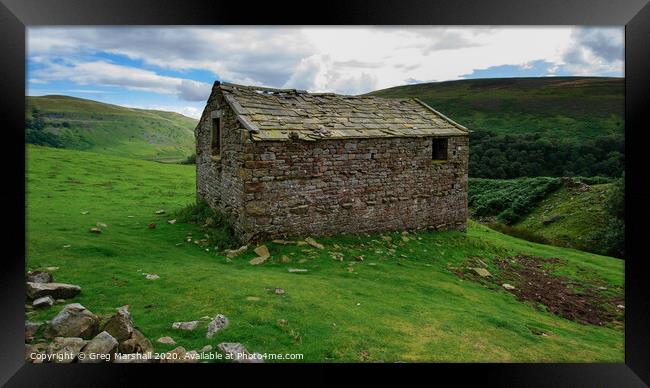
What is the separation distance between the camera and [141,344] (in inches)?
191

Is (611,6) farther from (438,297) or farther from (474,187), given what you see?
(474,187)

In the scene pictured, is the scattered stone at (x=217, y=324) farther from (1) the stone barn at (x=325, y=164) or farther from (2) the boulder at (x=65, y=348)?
(1) the stone barn at (x=325, y=164)

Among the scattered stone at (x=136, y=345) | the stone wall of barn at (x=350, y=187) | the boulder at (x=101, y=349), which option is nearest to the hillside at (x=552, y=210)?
the stone wall of barn at (x=350, y=187)

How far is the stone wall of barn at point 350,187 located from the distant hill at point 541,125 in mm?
10470

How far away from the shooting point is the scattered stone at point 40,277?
6.25m

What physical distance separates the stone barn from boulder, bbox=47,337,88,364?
4.60m

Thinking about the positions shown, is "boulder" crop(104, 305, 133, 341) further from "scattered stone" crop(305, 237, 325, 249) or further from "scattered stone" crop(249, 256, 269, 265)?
"scattered stone" crop(305, 237, 325, 249)

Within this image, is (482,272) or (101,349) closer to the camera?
(101,349)

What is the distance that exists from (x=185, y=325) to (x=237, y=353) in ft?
2.97

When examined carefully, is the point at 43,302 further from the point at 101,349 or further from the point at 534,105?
the point at 534,105

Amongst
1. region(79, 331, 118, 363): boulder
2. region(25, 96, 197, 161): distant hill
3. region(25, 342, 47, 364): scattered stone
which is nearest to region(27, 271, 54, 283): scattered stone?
region(25, 342, 47, 364): scattered stone

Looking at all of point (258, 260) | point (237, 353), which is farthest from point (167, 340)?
point (258, 260)

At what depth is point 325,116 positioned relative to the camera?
442 inches

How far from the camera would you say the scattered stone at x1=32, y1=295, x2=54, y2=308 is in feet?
18.1
